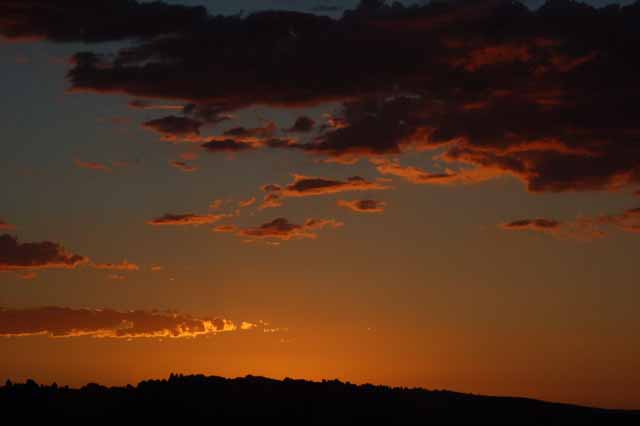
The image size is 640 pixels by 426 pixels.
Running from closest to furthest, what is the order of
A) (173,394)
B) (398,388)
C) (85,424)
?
1. (85,424)
2. (173,394)
3. (398,388)

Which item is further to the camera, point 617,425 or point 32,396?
point 617,425

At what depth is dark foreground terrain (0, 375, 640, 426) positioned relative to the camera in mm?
92312

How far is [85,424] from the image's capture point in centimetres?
8988

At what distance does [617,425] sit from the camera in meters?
100

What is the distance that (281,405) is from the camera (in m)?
96.8

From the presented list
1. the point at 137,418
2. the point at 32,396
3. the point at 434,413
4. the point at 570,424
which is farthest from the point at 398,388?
the point at 32,396

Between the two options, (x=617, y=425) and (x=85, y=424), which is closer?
(x=85, y=424)

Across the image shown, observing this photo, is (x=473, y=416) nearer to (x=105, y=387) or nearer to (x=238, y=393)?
(x=238, y=393)

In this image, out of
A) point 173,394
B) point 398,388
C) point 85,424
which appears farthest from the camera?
point 398,388

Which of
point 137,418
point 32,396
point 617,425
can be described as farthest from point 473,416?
point 32,396

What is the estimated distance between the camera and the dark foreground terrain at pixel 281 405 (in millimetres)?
92312

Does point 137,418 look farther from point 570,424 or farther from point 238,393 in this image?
point 570,424

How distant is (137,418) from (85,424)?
4.17 metres

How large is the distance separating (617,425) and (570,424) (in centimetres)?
407
